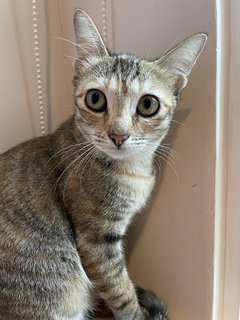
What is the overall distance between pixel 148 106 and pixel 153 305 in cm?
51

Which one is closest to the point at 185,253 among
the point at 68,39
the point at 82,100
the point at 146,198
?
the point at 146,198

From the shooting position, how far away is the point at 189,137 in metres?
1.04

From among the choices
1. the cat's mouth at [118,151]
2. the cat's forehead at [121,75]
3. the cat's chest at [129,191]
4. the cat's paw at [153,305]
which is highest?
the cat's forehead at [121,75]

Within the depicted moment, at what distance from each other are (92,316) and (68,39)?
2.38 ft

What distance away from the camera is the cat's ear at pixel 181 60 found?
0.89m

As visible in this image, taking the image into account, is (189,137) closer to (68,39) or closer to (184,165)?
(184,165)

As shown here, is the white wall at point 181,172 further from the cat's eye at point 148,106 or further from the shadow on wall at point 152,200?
the cat's eye at point 148,106

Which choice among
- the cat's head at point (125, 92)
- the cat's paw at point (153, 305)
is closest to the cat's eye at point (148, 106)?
the cat's head at point (125, 92)

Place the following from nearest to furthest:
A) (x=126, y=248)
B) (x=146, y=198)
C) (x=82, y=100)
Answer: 1. (x=82, y=100)
2. (x=146, y=198)
3. (x=126, y=248)

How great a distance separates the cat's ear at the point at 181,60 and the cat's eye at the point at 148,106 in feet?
0.22

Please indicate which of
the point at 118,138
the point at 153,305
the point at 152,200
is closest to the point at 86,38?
the point at 118,138

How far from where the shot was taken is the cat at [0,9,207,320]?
957 millimetres

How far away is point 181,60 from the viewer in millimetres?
944

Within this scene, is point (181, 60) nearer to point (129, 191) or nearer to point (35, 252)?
point (129, 191)
